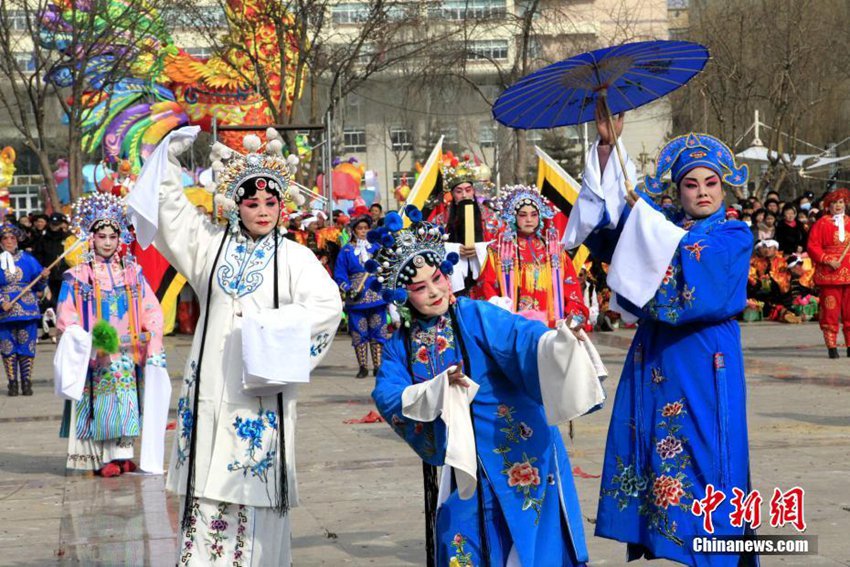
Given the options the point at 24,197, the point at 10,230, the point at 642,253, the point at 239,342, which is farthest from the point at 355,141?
the point at 642,253

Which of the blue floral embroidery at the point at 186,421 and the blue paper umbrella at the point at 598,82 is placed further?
the blue floral embroidery at the point at 186,421

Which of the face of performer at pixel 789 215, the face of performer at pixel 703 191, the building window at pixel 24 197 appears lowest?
the face of performer at pixel 789 215

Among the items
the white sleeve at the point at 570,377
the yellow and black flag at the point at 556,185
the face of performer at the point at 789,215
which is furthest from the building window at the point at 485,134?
the white sleeve at the point at 570,377

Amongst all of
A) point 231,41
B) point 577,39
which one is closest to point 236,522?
point 231,41

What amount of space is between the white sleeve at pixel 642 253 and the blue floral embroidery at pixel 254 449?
5.42ft

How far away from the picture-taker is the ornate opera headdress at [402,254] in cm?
513

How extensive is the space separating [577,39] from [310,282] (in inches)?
1031

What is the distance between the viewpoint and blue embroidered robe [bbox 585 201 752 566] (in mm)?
5445

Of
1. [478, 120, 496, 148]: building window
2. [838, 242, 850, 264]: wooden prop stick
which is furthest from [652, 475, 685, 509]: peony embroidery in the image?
[478, 120, 496, 148]: building window

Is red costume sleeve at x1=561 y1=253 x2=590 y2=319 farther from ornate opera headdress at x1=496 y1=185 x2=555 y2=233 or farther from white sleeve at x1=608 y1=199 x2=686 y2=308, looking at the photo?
white sleeve at x1=608 y1=199 x2=686 y2=308

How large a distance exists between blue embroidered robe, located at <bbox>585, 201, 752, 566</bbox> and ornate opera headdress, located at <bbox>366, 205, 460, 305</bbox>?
0.92 m

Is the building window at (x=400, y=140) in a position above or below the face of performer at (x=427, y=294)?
above

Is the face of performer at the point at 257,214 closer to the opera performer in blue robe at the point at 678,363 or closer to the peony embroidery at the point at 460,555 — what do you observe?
the opera performer in blue robe at the point at 678,363

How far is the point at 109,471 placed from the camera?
9.83 metres
